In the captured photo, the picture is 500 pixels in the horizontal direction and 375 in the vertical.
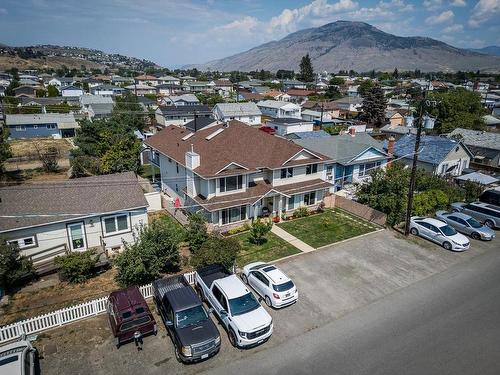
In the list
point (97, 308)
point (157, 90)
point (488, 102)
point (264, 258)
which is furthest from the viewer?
point (157, 90)

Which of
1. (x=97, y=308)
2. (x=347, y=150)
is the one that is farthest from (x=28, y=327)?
(x=347, y=150)

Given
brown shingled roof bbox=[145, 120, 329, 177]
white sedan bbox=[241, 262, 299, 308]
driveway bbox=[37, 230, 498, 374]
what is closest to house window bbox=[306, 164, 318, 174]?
brown shingled roof bbox=[145, 120, 329, 177]

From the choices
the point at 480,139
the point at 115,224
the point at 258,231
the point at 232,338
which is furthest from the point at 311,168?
the point at 480,139

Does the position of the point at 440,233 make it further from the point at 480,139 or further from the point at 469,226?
the point at 480,139

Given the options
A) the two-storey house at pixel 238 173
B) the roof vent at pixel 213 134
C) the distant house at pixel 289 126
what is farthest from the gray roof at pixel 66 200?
the distant house at pixel 289 126

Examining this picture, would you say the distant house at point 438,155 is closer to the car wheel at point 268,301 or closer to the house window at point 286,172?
the house window at point 286,172

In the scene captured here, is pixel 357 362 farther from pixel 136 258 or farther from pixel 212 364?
pixel 136 258
